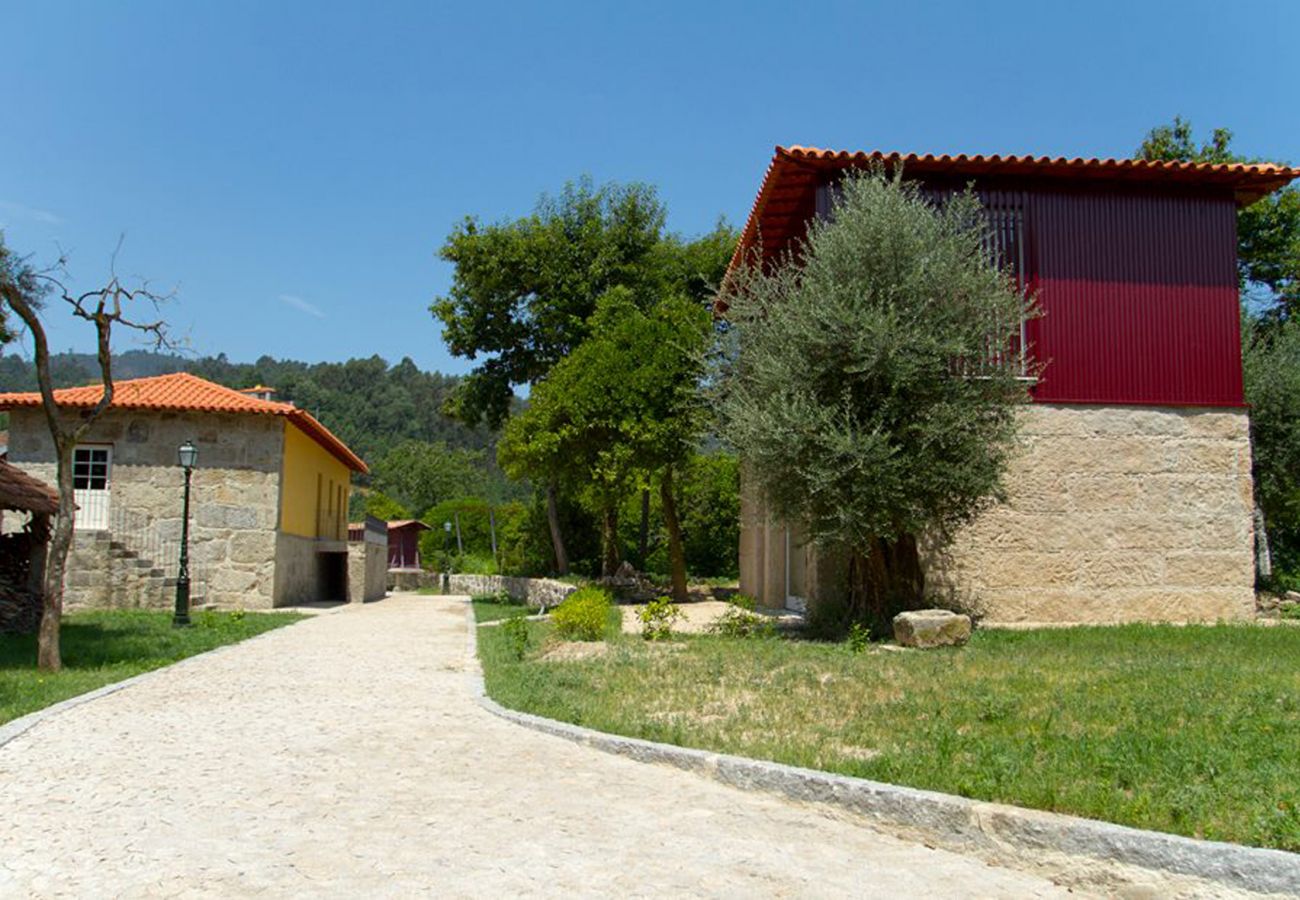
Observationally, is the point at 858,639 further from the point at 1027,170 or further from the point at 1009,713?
the point at 1027,170

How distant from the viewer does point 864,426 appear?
39.2ft

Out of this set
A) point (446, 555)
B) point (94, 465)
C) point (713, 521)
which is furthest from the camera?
point (446, 555)

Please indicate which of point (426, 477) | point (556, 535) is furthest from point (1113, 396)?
point (426, 477)

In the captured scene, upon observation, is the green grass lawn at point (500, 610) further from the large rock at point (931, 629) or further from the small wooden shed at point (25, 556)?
the large rock at point (931, 629)

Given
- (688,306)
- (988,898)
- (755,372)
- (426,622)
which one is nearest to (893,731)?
(988,898)

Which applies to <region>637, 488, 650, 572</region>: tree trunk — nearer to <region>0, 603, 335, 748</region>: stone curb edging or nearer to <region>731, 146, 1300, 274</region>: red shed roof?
<region>731, 146, 1300, 274</region>: red shed roof

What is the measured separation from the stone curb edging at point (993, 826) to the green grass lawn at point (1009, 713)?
0.69ft

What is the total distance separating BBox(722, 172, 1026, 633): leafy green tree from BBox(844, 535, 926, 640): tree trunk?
323 mm

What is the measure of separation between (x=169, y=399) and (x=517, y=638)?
1341 cm

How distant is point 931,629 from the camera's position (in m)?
11.6

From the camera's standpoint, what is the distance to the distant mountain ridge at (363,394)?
92.5 meters

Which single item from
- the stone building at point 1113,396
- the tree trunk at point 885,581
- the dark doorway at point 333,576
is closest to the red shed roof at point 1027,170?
the stone building at point 1113,396

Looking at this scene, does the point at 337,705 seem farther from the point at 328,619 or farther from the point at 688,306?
the point at 688,306

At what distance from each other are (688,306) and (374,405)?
90110 millimetres
